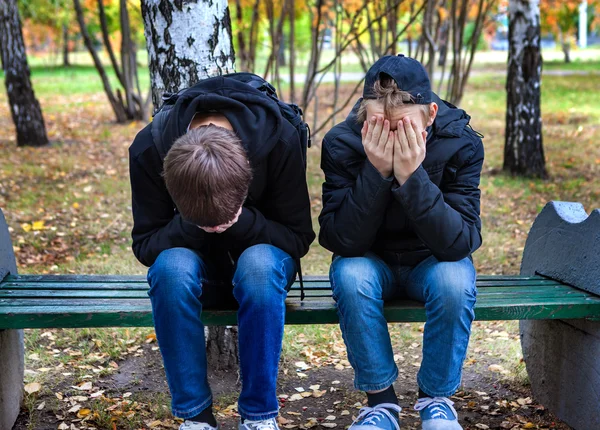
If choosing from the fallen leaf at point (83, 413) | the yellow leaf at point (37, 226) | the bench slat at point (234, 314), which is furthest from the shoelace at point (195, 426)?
the yellow leaf at point (37, 226)

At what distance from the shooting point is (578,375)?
2.73 m

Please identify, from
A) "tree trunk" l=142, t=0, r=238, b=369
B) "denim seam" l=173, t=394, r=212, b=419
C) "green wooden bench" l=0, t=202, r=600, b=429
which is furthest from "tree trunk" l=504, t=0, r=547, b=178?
"denim seam" l=173, t=394, r=212, b=419

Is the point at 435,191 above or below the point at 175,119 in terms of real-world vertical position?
below

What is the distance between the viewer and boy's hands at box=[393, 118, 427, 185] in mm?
2264

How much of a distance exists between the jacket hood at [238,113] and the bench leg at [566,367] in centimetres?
139

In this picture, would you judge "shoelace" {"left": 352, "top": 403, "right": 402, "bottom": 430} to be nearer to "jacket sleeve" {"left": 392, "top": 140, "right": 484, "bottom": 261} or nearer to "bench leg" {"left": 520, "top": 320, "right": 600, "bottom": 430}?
"jacket sleeve" {"left": 392, "top": 140, "right": 484, "bottom": 261}

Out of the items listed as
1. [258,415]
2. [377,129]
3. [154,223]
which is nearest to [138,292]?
[154,223]

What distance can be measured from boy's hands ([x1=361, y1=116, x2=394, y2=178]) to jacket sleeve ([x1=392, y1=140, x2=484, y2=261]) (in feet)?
0.32

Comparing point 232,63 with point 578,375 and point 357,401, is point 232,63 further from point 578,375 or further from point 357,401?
point 578,375

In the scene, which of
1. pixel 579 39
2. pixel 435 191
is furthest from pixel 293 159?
pixel 579 39

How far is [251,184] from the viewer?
7.79 feet

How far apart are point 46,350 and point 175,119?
71.6 inches

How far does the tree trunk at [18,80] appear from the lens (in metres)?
8.64

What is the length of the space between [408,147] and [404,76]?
0.24 metres
